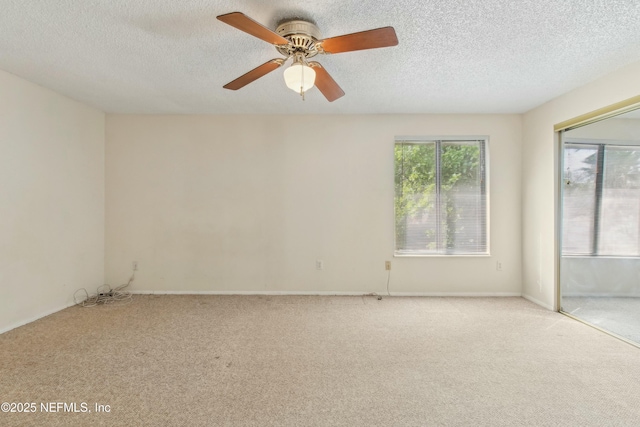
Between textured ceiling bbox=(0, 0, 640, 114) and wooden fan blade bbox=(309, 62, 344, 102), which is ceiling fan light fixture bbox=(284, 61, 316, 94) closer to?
wooden fan blade bbox=(309, 62, 344, 102)

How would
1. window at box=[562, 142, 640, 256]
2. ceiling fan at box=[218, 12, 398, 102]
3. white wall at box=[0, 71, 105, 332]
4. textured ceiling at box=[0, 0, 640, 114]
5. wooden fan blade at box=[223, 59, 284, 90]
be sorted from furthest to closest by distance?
white wall at box=[0, 71, 105, 332] → window at box=[562, 142, 640, 256] → wooden fan blade at box=[223, 59, 284, 90] → textured ceiling at box=[0, 0, 640, 114] → ceiling fan at box=[218, 12, 398, 102]

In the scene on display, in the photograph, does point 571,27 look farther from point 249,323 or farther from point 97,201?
point 97,201

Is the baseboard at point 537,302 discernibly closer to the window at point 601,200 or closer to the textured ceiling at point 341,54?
the window at point 601,200

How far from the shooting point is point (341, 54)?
2199 millimetres

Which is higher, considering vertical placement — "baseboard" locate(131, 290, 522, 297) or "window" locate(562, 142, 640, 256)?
"window" locate(562, 142, 640, 256)

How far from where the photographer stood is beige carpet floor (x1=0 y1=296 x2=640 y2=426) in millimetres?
1533

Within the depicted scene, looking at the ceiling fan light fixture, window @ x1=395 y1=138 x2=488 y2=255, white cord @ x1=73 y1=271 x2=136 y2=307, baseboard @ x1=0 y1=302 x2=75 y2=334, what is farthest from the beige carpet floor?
the ceiling fan light fixture

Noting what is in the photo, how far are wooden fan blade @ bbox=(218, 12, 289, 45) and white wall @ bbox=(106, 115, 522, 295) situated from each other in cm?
206

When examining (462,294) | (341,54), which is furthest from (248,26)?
(462,294)

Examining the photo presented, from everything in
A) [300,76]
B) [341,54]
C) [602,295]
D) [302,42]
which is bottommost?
[602,295]

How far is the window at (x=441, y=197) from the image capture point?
3.65m

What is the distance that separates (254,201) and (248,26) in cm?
243

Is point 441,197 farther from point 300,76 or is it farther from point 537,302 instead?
point 300,76

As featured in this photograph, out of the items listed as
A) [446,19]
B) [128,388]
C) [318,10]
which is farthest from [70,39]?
[446,19]
